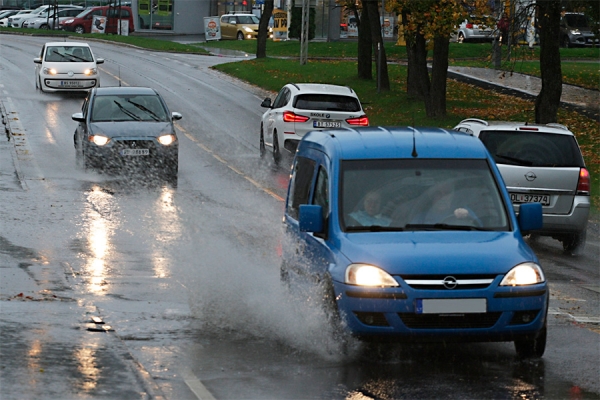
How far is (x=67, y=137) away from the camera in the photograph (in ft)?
85.6

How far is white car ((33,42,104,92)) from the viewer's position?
35.3 meters

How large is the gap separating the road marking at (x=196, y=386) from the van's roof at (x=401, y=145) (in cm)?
226

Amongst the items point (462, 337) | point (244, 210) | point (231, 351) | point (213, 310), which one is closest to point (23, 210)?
point (244, 210)

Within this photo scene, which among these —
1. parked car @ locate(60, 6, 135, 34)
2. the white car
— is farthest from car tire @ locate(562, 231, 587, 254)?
parked car @ locate(60, 6, 135, 34)

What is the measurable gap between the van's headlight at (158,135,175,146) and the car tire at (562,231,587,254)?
8439 mm

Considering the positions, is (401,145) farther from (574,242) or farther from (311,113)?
(311,113)

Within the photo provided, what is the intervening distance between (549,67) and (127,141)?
9.86 m

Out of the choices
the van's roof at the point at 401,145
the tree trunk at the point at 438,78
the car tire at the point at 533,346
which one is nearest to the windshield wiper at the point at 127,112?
the tree trunk at the point at 438,78

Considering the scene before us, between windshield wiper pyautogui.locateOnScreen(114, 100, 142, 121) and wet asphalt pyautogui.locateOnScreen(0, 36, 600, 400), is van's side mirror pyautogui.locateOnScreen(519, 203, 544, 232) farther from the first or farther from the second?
windshield wiper pyautogui.locateOnScreen(114, 100, 142, 121)

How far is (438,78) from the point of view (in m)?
29.4

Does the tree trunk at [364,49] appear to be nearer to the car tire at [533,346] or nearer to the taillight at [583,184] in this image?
the taillight at [583,184]

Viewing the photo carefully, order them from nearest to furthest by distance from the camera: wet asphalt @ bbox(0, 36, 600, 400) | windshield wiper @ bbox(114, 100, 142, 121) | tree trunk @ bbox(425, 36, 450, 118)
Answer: wet asphalt @ bbox(0, 36, 600, 400), windshield wiper @ bbox(114, 100, 142, 121), tree trunk @ bbox(425, 36, 450, 118)

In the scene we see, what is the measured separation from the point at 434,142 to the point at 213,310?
2.51 meters

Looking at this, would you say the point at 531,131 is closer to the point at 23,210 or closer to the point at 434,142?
the point at 434,142
